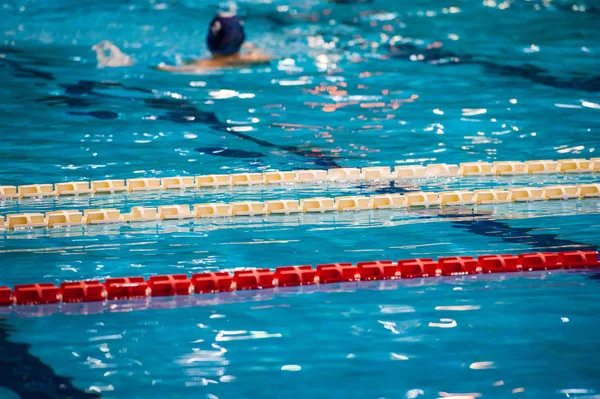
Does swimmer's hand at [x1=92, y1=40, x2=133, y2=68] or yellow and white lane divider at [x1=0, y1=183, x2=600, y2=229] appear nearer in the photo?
yellow and white lane divider at [x1=0, y1=183, x2=600, y2=229]

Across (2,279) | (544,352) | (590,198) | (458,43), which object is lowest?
(544,352)

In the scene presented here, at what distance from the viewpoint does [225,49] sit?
13.3 meters

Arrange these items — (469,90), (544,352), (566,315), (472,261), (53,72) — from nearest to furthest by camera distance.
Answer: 1. (544,352)
2. (566,315)
3. (472,261)
4. (469,90)
5. (53,72)

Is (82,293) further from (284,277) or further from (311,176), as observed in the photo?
(311,176)

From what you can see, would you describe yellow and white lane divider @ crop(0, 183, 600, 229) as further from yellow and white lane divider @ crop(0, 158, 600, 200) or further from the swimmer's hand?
the swimmer's hand

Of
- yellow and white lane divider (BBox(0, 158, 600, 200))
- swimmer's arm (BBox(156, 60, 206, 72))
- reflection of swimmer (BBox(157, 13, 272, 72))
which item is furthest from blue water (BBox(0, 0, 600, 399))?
reflection of swimmer (BBox(157, 13, 272, 72))

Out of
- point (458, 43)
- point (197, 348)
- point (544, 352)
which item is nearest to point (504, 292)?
point (544, 352)

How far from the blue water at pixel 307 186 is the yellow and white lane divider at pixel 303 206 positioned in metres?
0.21

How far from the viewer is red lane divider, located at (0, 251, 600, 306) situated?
459 centimetres

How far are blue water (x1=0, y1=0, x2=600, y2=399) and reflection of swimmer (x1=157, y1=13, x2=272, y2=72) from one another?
45 cm

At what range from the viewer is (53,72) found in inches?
484

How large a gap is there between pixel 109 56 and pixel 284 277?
31.0ft

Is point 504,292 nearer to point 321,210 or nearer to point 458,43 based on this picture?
point 321,210

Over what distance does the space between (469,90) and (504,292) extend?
7277mm
